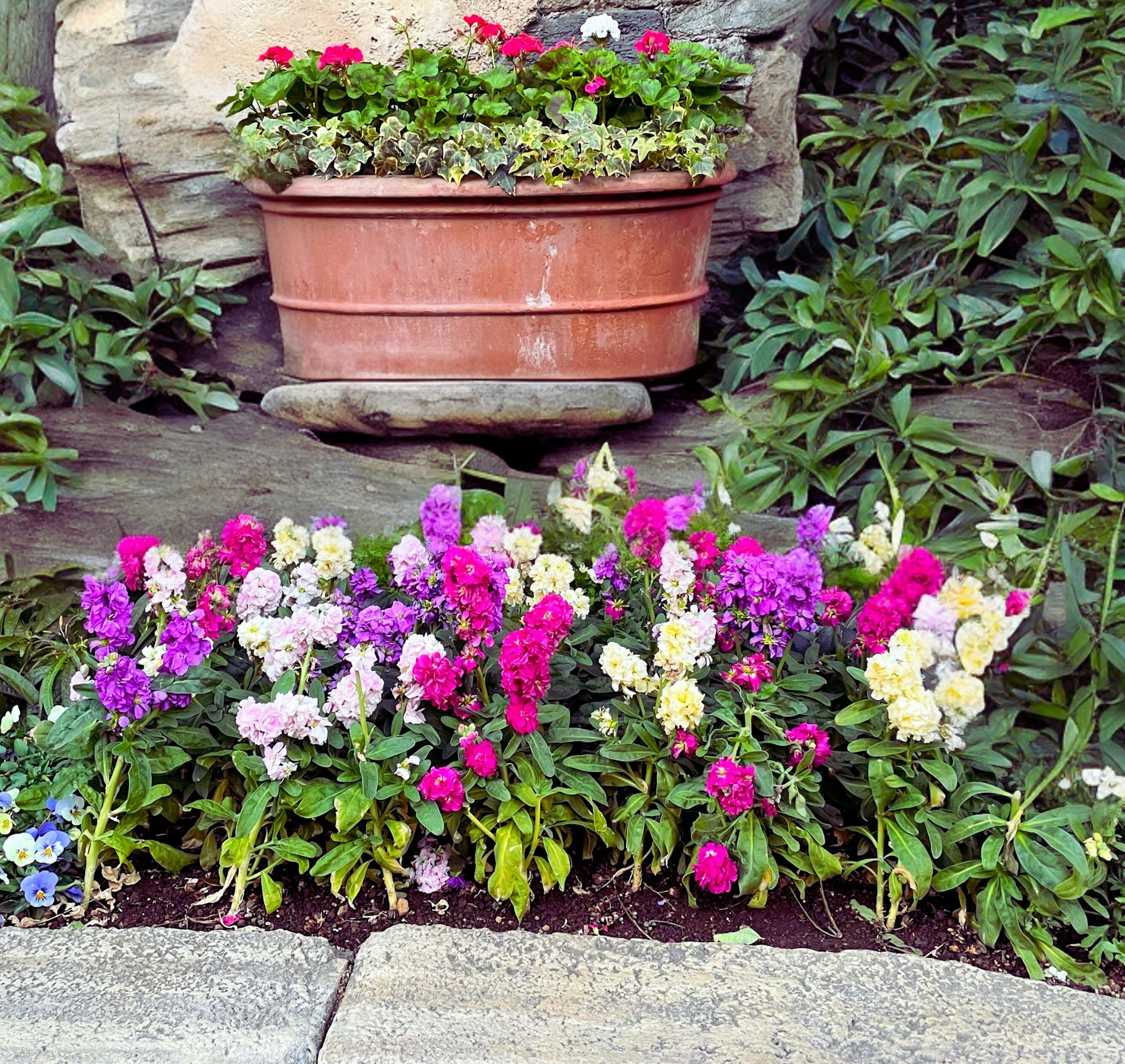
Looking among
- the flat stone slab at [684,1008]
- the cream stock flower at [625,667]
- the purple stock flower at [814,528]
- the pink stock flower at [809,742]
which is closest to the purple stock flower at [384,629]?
the cream stock flower at [625,667]

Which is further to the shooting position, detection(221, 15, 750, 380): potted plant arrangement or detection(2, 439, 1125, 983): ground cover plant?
detection(221, 15, 750, 380): potted plant arrangement

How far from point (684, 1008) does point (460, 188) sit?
1818 mm

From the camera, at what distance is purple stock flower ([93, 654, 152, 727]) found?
1.87 meters

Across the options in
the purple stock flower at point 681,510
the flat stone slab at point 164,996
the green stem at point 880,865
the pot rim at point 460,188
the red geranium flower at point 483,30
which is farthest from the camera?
the red geranium flower at point 483,30

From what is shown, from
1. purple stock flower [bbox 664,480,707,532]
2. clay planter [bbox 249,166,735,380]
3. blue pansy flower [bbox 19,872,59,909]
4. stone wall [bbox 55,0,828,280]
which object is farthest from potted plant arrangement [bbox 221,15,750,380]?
blue pansy flower [bbox 19,872,59,909]

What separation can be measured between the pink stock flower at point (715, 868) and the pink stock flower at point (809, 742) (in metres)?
0.20

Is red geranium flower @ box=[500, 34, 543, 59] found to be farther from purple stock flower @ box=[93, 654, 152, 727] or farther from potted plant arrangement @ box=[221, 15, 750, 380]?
purple stock flower @ box=[93, 654, 152, 727]

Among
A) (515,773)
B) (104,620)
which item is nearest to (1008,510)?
(515,773)

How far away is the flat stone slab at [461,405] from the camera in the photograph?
280cm

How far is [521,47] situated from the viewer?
269cm

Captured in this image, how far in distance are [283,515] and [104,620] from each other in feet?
2.96

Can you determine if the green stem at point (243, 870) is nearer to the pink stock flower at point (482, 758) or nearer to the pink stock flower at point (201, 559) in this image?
the pink stock flower at point (482, 758)

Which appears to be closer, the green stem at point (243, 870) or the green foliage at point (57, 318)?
the green stem at point (243, 870)

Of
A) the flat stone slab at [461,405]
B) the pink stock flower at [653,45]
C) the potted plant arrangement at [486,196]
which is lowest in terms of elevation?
the flat stone slab at [461,405]
